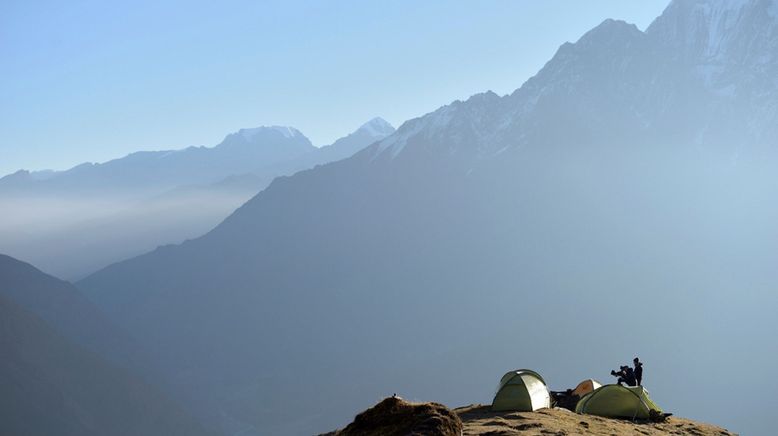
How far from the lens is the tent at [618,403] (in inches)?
1298

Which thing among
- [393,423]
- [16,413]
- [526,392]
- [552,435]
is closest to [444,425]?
[393,423]

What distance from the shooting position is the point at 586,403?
112 feet

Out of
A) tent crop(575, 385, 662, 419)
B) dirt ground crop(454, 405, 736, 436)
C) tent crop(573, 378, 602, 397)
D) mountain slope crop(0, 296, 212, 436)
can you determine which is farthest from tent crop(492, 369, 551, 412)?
mountain slope crop(0, 296, 212, 436)

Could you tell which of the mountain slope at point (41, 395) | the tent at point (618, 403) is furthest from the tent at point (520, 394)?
the mountain slope at point (41, 395)

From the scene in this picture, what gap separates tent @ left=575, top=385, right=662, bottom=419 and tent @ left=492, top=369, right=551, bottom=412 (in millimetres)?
2354

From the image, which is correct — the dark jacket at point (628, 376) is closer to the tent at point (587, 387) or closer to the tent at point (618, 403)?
the tent at point (618, 403)

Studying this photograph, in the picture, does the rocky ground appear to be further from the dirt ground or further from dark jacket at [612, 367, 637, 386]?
dark jacket at [612, 367, 637, 386]

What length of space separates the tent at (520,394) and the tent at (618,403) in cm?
235

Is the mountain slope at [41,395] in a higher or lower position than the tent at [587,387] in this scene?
lower

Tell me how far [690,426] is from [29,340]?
206857 millimetres

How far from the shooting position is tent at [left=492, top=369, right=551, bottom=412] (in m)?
32.0

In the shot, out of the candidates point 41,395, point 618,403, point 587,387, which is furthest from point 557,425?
point 41,395

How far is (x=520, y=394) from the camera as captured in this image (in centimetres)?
3228

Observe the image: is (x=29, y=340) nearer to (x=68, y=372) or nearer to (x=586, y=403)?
(x=68, y=372)
